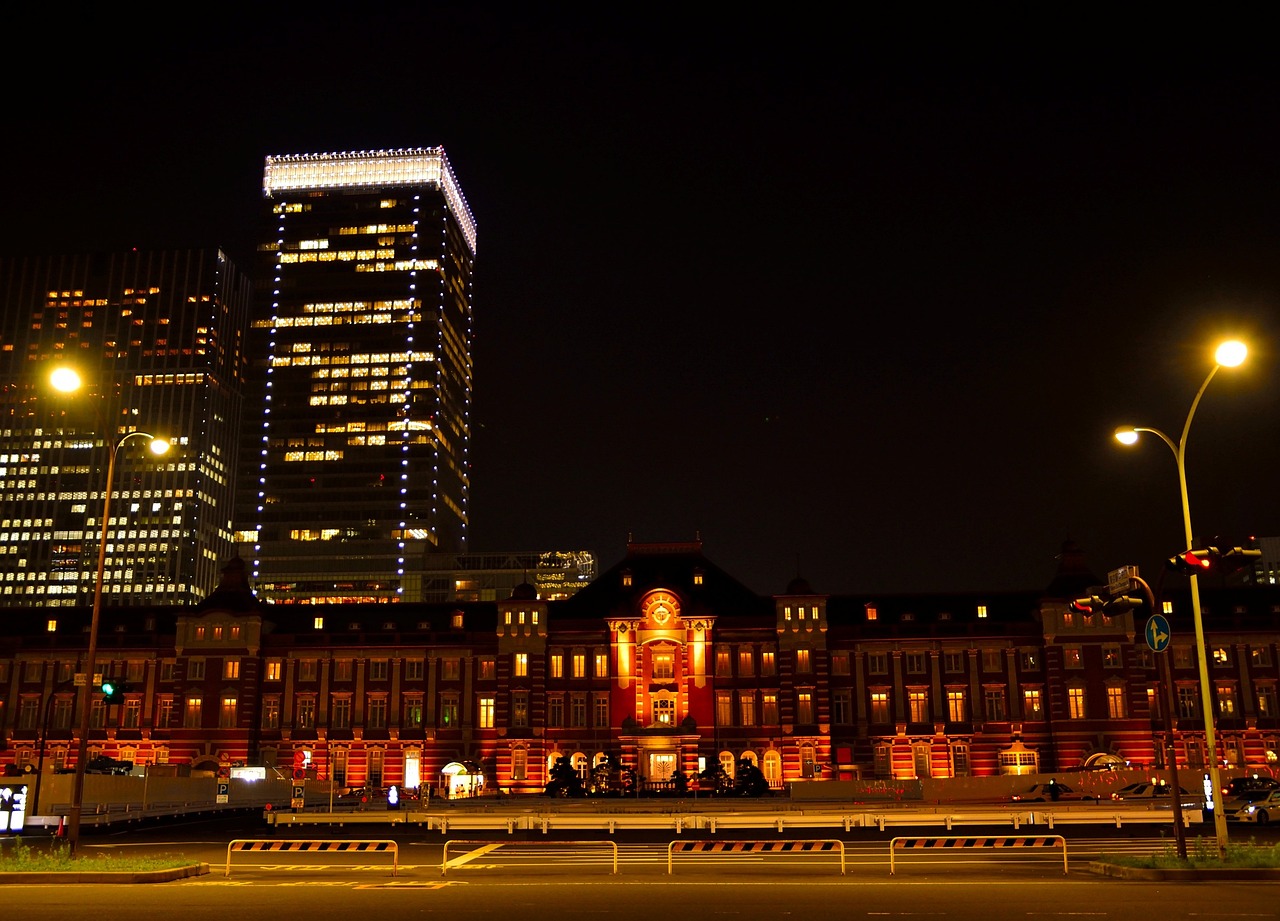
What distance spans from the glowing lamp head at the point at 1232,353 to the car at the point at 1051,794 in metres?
36.7

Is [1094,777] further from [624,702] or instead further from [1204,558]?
[1204,558]

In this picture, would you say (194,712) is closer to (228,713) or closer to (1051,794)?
(228,713)

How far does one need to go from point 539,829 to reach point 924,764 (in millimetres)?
38686

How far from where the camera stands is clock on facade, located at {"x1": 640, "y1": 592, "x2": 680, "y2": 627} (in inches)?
3093

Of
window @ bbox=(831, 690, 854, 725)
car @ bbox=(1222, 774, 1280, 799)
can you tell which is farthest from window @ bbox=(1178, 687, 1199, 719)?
window @ bbox=(831, 690, 854, 725)

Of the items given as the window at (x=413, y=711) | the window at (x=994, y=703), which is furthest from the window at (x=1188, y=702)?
the window at (x=413, y=711)

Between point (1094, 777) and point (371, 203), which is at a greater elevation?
point (371, 203)

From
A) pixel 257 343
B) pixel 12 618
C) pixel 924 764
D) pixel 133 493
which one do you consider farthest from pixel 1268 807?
pixel 133 493

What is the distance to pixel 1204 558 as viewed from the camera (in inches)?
1002

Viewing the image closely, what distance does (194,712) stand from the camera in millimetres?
79438

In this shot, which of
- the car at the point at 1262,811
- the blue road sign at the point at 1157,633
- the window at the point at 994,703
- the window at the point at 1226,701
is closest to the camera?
the blue road sign at the point at 1157,633

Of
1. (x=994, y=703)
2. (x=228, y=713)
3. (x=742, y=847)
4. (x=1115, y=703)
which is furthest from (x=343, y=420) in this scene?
(x=742, y=847)

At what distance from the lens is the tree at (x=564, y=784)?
214 ft

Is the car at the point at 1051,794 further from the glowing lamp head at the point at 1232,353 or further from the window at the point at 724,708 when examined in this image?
the glowing lamp head at the point at 1232,353
